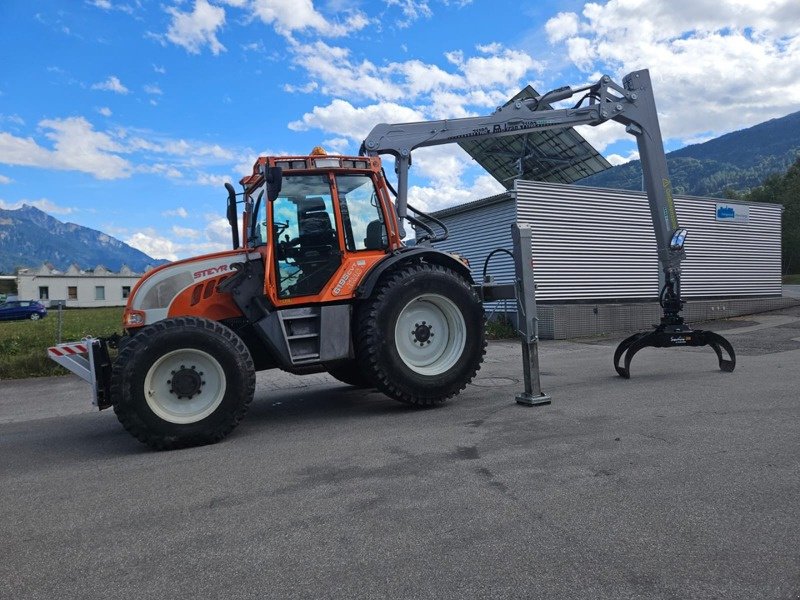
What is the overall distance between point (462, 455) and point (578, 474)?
944 mm

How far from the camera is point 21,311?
38938 millimetres

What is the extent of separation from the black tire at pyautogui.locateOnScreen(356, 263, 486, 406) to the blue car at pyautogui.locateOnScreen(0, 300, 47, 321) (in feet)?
128

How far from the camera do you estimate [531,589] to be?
2.66 meters

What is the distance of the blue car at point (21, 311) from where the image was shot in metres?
38.3

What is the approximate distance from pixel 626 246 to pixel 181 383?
1496cm

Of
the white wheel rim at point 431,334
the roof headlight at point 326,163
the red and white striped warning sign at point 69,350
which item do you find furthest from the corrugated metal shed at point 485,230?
the red and white striped warning sign at point 69,350

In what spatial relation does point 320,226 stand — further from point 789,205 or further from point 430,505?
point 789,205

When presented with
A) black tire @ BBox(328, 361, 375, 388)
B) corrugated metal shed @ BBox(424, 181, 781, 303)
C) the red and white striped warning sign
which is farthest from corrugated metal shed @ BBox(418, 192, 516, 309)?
the red and white striped warning sign

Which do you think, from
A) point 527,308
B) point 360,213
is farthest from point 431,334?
point 360,213

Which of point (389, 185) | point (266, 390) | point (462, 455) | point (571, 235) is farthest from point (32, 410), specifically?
point (571, 235)

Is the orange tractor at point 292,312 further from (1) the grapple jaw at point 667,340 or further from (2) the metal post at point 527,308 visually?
(1) the grapple jaw at point 667,340

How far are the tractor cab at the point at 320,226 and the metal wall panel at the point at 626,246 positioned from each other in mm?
9643

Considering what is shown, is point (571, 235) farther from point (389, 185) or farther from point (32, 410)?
point (32, 410)

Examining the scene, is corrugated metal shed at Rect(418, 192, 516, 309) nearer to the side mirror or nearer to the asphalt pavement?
the asphalt pavement
